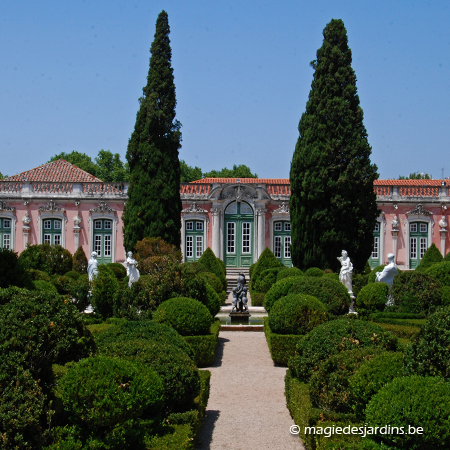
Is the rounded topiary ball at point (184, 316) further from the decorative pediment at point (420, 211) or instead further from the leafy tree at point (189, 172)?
the leafy tree at point (189, 172)

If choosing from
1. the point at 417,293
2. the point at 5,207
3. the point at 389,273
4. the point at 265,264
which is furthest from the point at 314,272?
the point at 5,207

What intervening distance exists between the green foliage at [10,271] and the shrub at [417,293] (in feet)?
25.9

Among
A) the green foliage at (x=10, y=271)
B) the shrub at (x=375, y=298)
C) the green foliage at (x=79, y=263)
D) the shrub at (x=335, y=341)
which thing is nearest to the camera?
the shrub at (x=335, y=341)

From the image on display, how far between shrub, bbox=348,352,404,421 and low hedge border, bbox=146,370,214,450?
1620mm

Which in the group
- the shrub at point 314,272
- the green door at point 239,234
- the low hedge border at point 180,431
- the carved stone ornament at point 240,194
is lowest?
the low hedge border at point 180,431

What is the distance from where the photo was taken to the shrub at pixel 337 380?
6023mm

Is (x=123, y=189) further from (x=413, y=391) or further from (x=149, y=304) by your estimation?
(x=413, y=391)

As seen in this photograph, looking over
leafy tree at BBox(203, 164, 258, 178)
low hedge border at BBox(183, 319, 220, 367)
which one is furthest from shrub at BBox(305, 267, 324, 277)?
leafy tree at BBox(203, 164, 258, 178)

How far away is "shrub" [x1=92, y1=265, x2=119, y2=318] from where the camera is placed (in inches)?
506

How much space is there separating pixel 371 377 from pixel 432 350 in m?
0.65

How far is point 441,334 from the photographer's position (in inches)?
206

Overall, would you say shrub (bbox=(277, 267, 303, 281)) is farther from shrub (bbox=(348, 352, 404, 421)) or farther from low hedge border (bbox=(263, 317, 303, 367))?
shrub (bbox=(348, 352, 404, 421))

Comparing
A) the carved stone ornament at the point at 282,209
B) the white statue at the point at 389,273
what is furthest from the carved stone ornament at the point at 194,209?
the white statue at the point at 389,273

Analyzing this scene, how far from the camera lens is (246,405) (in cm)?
775
